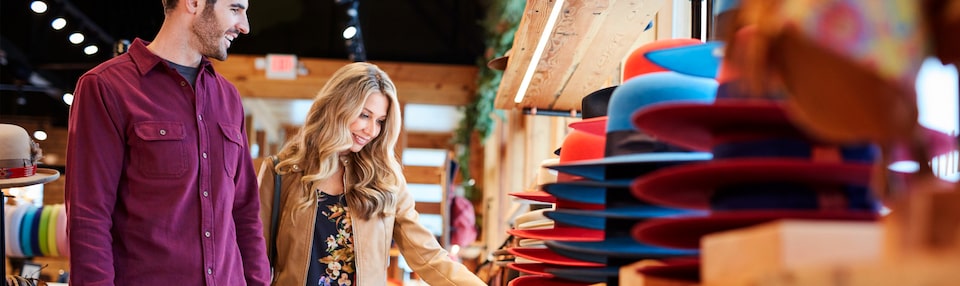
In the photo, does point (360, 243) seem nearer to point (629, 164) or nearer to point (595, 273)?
point (595, 273)

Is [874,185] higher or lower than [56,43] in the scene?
lower

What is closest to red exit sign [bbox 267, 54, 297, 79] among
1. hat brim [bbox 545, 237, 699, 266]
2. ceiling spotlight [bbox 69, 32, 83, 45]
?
ceiling spotlight [bbox 69, 32, 83, 45]

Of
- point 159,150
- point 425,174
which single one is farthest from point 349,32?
point 159,150

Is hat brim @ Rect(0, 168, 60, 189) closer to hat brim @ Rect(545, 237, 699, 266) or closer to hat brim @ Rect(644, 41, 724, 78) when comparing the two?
hat brim @ Rect(545, 237, 699, 266)

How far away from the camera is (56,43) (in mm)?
11984

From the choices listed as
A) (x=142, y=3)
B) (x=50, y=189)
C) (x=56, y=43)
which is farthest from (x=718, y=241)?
(x=50, y=189)

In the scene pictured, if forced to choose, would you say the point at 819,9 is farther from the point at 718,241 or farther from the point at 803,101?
the point at 718,241

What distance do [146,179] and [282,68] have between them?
8483 millimetres

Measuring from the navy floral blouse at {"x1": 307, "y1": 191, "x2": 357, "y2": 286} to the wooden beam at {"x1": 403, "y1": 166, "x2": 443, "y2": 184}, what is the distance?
545 centimetres

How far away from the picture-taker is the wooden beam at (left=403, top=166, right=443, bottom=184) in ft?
29.3

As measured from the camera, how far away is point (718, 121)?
126 centimetres

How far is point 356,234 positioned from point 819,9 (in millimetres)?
2606

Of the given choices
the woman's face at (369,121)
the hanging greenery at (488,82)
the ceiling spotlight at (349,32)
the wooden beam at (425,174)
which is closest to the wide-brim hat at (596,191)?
the woman's face at (369,121)

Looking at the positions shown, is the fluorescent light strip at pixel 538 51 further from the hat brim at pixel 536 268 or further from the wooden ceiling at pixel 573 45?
the hat brim at pixel 536 268
